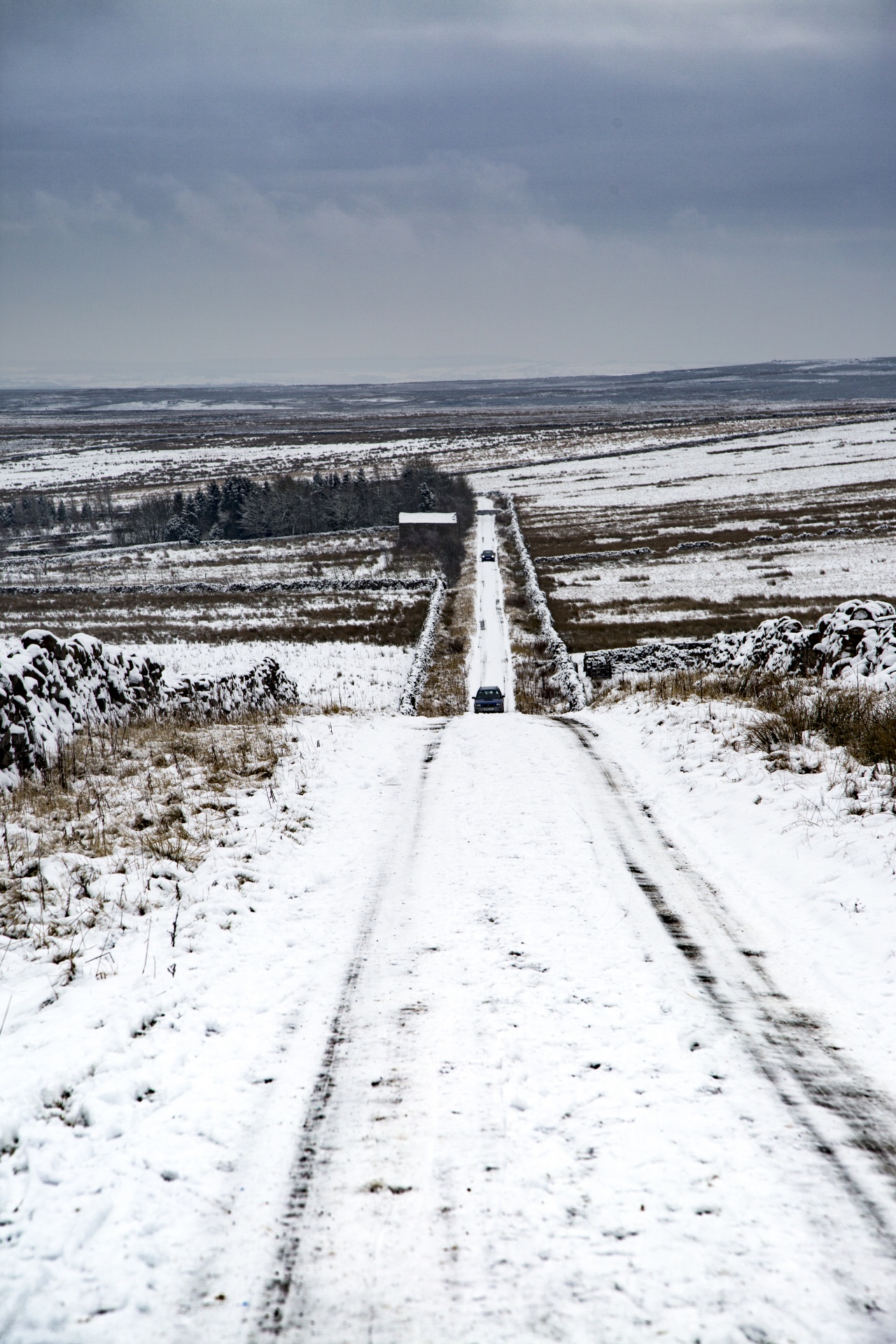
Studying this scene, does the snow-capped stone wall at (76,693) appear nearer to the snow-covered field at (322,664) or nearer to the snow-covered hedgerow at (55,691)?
the snow-covered hedgerow at (55,691)

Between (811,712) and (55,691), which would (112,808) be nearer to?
(55,691)

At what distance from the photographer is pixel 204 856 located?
8508mm

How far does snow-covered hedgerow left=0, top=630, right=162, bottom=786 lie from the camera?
38.1 feet

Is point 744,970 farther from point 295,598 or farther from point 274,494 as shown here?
point 274,494

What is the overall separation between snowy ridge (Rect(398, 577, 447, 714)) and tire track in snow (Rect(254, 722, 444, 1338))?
61.1ft

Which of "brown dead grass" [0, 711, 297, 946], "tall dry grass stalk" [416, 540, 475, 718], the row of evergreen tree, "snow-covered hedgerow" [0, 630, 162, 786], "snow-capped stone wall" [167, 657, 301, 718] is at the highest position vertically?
the row of evergreen tree

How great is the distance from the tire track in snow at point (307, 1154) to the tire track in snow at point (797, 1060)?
2.96 metres

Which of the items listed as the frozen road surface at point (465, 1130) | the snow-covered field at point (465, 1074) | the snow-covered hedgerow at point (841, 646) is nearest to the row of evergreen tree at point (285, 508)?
the snow-covered hedgerow at point (841, 646)

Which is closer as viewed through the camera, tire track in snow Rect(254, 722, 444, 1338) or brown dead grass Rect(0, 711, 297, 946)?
tire track in snow Rect(254, 722, 444, 1338)

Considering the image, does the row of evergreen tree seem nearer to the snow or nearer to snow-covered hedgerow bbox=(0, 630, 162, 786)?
the snow

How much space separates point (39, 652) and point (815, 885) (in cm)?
1346

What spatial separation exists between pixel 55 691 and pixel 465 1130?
1210 cm

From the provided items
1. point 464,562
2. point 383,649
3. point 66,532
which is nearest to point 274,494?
point 66,532

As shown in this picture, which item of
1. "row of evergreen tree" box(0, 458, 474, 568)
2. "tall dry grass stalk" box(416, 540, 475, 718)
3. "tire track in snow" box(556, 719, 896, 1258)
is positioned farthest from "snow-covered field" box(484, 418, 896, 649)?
"tire track in snow" box(556, 719, 896, 1258)
